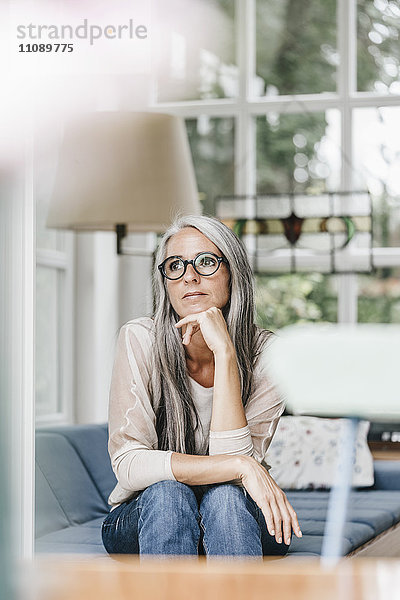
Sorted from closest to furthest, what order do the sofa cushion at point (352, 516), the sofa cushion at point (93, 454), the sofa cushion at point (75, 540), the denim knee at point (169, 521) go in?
the sofa cushion at point (75, 540) < the denim knee at point (169, 521) < the sofa cushion at point (352, 516) < the sofa cushion at point (93, 454)

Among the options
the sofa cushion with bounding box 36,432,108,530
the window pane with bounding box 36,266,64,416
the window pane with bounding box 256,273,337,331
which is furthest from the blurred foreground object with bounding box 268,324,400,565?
the window pane with bounding box 256,273,337,331

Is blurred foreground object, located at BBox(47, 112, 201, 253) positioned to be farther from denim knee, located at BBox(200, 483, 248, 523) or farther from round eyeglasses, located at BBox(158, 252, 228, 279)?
denim knee, located at BBox(200, 483, 248, 523)

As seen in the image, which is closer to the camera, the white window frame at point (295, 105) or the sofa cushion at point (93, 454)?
the sofa cushion at point (93, 454)

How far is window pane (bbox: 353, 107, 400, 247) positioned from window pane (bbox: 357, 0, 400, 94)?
0.31ft

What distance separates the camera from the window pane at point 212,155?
370 centimetres

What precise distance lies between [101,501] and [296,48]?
1977 millimetres

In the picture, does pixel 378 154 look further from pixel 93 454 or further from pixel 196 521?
pixel 196 521

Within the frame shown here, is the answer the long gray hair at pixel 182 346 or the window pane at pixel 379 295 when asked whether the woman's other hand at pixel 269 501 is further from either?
the window pane at pixel 379 295

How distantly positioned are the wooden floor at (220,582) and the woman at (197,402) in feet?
2.64

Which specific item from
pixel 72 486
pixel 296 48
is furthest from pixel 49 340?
pixel 296 48

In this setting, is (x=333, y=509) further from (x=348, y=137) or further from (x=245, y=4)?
(x=245, y=4)

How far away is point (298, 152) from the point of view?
3652 millimetres

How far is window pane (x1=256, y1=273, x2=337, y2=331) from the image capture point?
357cm

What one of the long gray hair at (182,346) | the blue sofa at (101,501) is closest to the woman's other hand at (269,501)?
the long gray hair at (182,346)
